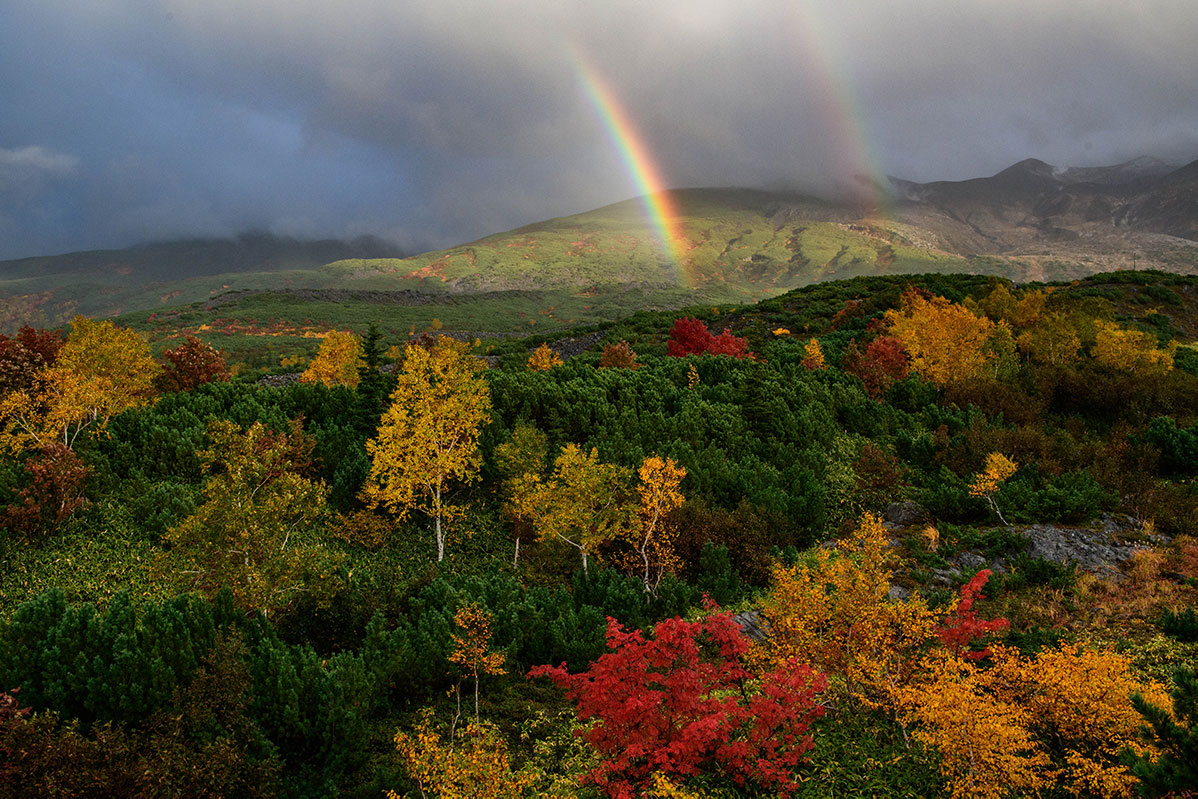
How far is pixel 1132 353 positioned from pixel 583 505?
33552 millimetres

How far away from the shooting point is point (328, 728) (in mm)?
10297

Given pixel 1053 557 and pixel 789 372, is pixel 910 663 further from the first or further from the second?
pixel 789 372

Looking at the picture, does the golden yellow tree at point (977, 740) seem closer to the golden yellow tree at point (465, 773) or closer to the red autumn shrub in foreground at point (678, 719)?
the red autumn shrub in foreground at point (678, 719)

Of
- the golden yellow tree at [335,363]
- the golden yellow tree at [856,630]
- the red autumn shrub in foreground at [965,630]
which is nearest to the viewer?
the golden yellow tree at [856,630]

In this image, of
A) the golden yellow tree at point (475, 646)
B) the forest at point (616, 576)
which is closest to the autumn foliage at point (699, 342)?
the forest at point (616, 576)

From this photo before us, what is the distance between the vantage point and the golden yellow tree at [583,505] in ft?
61.0

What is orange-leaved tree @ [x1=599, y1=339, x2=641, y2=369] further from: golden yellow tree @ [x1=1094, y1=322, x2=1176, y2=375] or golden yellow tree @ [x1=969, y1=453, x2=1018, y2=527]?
golden yellow tree @ [x1=1094, y1=322, x2=1176, y2=375]

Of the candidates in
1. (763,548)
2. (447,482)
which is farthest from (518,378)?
(763,548)

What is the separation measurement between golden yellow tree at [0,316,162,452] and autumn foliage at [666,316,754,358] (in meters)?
32.4

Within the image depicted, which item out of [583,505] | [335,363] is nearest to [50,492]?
[583,505]

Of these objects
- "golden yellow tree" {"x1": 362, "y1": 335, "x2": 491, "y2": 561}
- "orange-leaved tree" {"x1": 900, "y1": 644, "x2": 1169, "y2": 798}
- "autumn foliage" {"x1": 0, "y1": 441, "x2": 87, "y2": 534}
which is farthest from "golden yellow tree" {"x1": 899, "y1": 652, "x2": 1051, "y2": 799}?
"autumn foliage" {"x1": 0, "y1": 441, "x2": 87, "y2": 534}

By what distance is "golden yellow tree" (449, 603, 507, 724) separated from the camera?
39.8ft

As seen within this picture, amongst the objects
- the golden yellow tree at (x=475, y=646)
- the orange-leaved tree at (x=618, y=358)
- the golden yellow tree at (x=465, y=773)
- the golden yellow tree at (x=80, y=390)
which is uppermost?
the golden yellow tree at (x=80, y=390)

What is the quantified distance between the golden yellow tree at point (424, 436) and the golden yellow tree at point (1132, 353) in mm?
34968
